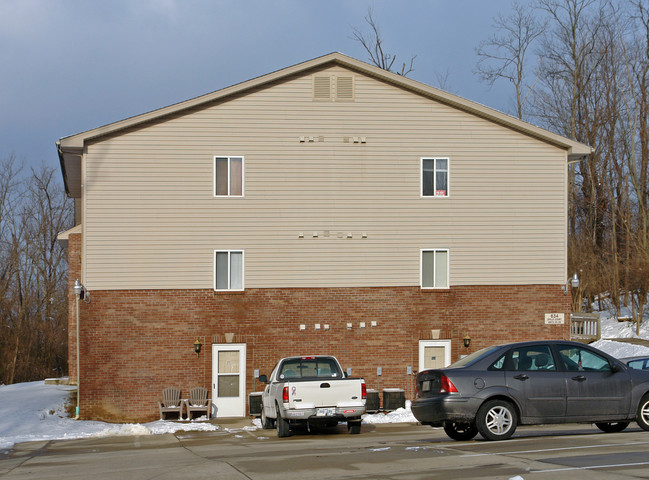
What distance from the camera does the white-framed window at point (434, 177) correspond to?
2597cm

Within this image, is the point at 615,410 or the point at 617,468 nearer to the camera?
the point at 617,468

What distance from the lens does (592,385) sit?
46.7 feet

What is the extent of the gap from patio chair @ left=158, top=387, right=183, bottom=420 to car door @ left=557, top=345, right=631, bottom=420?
12.9 meters

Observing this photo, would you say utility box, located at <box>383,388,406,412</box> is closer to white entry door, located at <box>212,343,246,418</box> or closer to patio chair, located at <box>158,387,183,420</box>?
white entry door, located at <box>212,343,246,418</box>

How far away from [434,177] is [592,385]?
12.6 metres

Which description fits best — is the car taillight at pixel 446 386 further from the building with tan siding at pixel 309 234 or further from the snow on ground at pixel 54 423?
the building with tan siding at pixel 309 234

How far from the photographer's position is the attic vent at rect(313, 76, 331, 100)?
2568cm

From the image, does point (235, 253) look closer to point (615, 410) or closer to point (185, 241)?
point (185, 241)

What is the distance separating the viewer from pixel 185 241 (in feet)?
81.7

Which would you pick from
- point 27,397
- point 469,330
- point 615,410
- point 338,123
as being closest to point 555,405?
point 615,410

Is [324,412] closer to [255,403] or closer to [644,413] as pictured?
A: [644,413]

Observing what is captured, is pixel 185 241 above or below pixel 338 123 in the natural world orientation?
below

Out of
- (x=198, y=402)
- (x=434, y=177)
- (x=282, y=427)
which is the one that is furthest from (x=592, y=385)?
(x=198, y=402)

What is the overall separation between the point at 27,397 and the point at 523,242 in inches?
694
